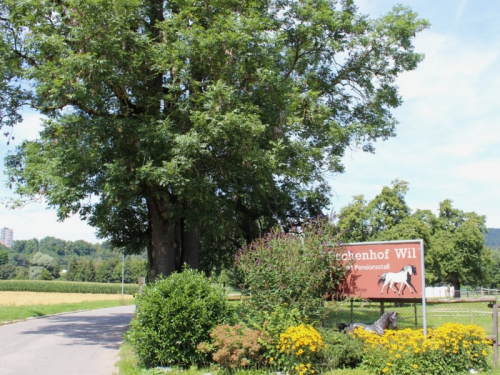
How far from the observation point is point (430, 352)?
322 inches

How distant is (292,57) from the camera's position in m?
19.1

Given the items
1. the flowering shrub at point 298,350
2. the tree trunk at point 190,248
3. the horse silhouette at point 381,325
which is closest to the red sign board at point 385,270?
the horse silhouette at point 381,325

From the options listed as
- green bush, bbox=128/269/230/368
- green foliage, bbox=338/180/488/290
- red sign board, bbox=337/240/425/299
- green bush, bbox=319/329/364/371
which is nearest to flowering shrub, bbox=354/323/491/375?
green bush, bbox=319/329/364/371

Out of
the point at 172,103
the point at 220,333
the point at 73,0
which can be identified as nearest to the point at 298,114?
the point at 172,103

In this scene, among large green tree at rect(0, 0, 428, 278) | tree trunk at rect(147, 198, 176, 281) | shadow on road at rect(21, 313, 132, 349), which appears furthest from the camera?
tree trunk at rect(147, 198, 176, 281)

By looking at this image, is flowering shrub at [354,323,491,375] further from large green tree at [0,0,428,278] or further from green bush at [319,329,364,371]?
large green tree at [0,0,428,278]

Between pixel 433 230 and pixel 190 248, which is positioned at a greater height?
pixel 433 230

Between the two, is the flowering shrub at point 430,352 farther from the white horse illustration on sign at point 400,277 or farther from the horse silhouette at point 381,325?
the white horse illustration on sign at point 400,277

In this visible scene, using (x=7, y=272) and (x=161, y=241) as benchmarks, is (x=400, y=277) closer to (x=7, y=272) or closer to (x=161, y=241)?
(x=161, y=241)

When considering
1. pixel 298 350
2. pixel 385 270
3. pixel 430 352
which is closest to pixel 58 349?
pixel 298 350

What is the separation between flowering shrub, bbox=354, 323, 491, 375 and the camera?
812 cm

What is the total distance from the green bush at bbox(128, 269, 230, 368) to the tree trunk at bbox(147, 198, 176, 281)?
20.0 ft

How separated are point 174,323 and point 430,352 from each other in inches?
193

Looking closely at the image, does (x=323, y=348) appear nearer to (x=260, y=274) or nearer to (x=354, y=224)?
(x=260, y=274)
